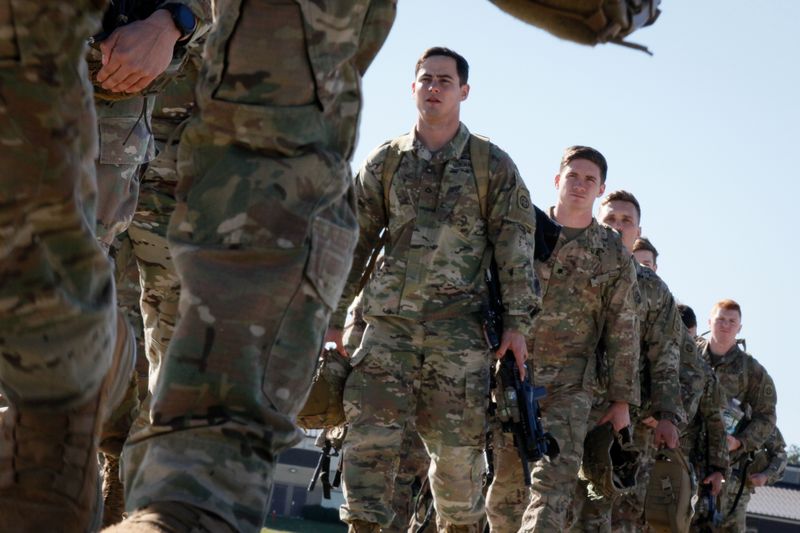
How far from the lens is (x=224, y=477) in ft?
6.97

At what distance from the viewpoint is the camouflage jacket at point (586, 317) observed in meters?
8.88

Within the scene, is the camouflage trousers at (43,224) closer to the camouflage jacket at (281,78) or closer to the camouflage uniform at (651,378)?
the camouflage jacket at (281,78)

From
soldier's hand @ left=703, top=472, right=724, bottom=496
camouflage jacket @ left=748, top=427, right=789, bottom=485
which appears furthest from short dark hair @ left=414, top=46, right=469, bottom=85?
camouflage jacket @ left=748, top=427, right=789, bottom=485

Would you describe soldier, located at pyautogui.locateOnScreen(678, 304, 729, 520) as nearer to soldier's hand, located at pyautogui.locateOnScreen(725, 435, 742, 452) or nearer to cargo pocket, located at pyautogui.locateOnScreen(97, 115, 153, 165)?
soldier's hand, located at pyautogui.locateOnScreen(725, 435, 742, 452)

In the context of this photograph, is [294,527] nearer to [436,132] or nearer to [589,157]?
[589,157]

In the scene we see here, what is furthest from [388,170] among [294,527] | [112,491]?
[294,527]

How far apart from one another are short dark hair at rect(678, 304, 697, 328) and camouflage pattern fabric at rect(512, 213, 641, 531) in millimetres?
5577

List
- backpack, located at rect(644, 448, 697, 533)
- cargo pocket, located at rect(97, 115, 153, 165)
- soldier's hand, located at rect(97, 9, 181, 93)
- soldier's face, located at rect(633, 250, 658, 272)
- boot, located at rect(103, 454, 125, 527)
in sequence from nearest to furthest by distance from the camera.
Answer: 1. soldier's hand, located at rect(97, 9, 181, 93)
2. cargo pocket, located at rect(97, 115, 153, 165)
3. boot, located at rect(103, 454, 125, 527)
4. backpack, located at rect(644, 448, 697, 533)
5. soldier's face, located at rect(633, 250, 658, 272)

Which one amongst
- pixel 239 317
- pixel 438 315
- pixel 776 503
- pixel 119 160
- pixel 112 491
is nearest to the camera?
pixel 239 317

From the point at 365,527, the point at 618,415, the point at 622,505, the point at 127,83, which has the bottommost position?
the point at 622,505

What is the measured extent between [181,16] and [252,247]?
209 centimetres

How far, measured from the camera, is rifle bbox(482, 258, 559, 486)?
7074 millimetres

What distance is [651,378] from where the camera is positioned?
1075 centimetres

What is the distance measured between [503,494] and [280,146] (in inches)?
245
